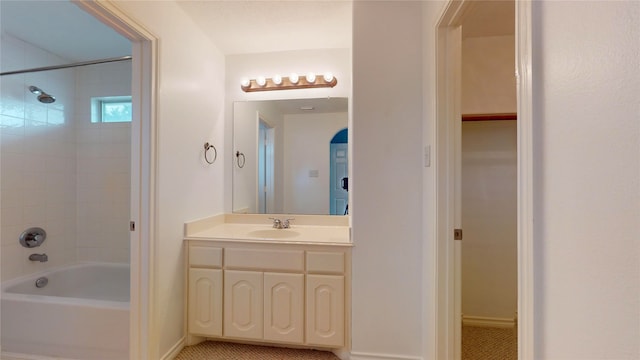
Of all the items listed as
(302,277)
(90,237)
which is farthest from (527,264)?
(90,237)

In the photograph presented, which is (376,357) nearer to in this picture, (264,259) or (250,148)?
(264,259)

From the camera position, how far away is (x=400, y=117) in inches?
68.2

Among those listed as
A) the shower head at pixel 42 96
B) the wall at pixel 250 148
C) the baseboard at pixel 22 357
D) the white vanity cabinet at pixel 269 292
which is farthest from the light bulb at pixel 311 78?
the baseboard at pixel 22 357

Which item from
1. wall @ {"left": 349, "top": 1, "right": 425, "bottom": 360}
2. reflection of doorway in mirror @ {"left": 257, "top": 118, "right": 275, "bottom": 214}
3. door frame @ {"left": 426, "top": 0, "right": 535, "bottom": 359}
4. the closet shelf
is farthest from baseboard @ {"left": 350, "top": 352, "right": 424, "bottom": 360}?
the closet shelf

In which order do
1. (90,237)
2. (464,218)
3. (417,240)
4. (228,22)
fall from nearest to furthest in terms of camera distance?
(417,240) → (228,22) → (464,218) → (90,237)

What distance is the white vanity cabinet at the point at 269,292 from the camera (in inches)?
71.7

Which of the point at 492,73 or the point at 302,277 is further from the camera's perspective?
the point at 492,73

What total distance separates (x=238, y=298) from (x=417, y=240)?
1.28m

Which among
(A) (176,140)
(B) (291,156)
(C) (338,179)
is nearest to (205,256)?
(A) (176,140)

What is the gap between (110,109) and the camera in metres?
2.69

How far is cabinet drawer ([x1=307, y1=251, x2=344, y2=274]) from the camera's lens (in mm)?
1813

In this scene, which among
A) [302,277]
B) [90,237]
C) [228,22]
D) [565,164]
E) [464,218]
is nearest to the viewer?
[565,164]

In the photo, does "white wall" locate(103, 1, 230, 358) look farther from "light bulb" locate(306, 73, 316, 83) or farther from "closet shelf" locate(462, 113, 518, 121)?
"closet shelf" locate(462, 113, 518, 121)

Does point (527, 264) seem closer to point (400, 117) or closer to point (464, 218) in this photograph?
point (400, 117)
